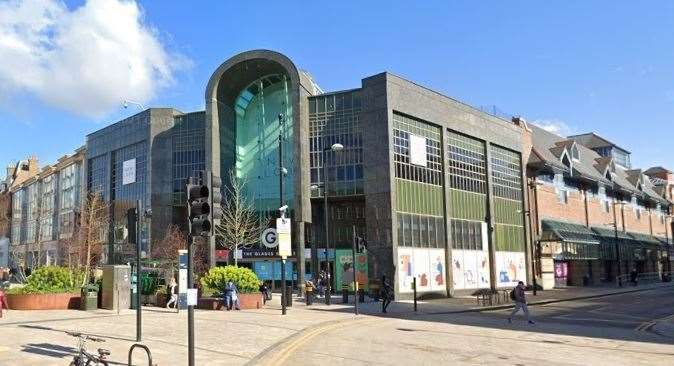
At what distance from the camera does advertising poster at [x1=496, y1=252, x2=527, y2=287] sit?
49.6 m

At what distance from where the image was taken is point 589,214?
65.2m

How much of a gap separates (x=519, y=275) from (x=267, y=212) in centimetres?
2230

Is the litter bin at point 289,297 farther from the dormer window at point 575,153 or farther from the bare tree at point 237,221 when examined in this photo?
the dormer window at point 575,153

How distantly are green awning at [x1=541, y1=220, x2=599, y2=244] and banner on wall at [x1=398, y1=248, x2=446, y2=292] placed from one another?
53.9ft

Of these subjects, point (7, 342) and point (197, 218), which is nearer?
point (197, 218)

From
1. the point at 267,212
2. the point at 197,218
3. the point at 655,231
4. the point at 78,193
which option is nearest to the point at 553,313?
the point at 197,218

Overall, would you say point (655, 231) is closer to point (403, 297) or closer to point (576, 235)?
point (576, 235)

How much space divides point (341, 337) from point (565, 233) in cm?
4423

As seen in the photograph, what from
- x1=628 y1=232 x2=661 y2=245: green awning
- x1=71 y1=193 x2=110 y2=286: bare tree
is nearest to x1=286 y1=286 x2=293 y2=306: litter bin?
x1=71 y1=193 x2=110 y2=286: bare tree

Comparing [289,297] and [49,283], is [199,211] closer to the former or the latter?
[49,283]

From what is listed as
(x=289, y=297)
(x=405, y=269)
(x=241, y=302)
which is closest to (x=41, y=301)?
(x=241, y=302)

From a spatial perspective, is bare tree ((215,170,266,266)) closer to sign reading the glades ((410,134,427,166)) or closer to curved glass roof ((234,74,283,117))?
curved glass roof ((234,74,283,117))

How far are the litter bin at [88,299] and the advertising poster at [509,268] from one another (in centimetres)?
3380

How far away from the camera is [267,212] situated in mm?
48406
